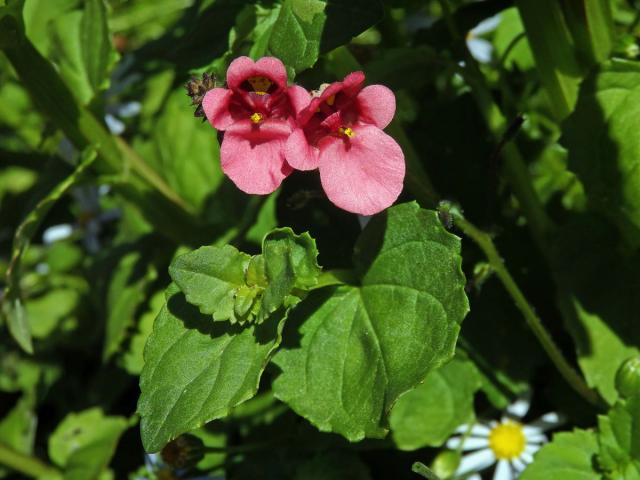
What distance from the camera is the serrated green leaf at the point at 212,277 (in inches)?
40.5

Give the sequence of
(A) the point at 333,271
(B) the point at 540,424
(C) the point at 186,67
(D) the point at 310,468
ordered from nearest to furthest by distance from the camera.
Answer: (A) the point at 333,271, (C) the point at 186,67, (D) the point at 310,468, (B) the point at 540,424

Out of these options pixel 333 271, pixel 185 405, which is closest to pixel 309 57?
pixel 333 271

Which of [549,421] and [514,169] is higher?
[514,169]

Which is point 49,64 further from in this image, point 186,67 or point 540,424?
point 540,424

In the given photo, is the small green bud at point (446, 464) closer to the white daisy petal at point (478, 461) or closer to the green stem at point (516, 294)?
the white daisy petal at point (478, 461)

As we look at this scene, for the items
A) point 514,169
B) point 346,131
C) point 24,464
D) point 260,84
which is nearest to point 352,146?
point 346,131

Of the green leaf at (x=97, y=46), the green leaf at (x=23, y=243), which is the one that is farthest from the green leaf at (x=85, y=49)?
the green leaf at (x=23, y=243)

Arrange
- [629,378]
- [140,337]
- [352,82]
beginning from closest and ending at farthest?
1. [352,82]
2. [629,378]
3. [140,337]

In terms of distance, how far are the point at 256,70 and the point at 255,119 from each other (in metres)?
0.06

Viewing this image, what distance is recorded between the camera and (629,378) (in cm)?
120

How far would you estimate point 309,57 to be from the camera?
1.06 metres

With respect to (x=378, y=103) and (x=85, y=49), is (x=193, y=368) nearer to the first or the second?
(x=378, y=103)

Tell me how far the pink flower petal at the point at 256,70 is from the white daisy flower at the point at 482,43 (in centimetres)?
108

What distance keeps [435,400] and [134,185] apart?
0.67 metres
